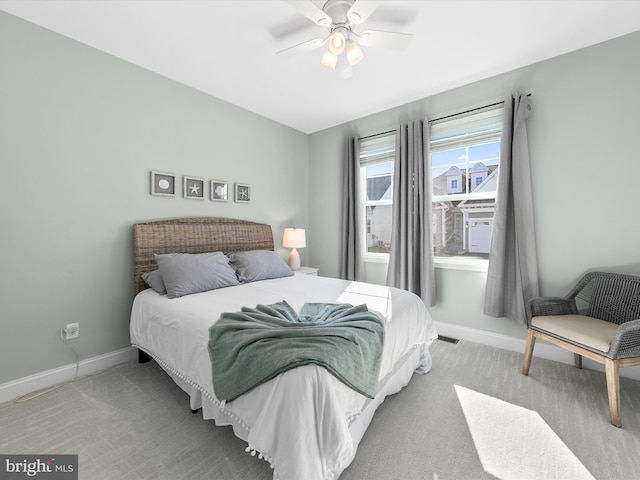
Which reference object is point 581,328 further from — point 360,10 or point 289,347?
point 360,10

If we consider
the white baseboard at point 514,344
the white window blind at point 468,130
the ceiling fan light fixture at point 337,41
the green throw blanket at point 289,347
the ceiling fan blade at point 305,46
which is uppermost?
the ceiling fan blade at point 305,46

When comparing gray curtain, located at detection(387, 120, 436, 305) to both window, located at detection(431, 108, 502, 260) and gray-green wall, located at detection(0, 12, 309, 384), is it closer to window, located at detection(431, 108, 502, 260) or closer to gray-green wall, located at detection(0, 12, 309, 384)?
window, located at detection(431, 108, 502, 260)

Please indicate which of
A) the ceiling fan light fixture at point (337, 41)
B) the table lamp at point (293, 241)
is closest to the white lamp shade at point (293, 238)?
the table lamp at point (293, 241)

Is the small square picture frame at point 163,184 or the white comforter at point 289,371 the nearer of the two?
the white comforter at point 289,371

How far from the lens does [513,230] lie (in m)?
2.61

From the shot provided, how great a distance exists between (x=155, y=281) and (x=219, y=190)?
1293 mm

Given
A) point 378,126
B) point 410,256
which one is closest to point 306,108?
point 378,126

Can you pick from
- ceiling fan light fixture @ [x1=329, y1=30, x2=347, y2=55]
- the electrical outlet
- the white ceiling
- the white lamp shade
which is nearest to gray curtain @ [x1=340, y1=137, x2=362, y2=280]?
the white lamp shade

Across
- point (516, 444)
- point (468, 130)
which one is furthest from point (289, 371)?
point (468, 130)

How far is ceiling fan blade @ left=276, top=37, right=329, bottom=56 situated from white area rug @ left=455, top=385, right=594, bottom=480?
8.90 feet

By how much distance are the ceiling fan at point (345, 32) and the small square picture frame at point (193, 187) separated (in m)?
1.61

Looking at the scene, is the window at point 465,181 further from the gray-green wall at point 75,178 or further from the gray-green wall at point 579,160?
the gray-green wall at point 75,178

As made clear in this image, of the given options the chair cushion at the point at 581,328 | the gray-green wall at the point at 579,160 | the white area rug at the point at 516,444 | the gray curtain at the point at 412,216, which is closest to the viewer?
the white area rug at the point at 516,444

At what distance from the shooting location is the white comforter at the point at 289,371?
1.04m
